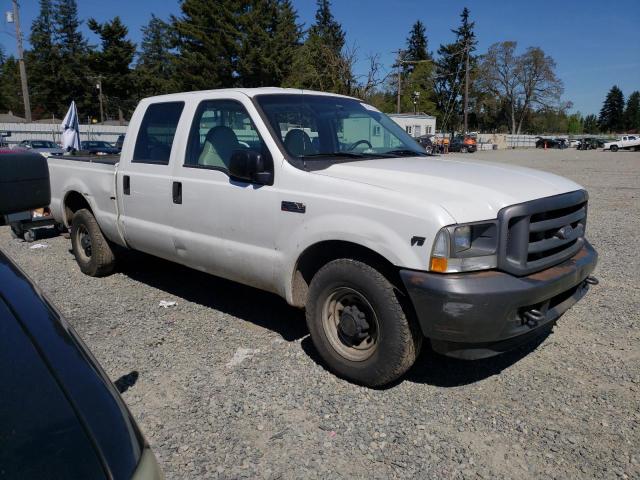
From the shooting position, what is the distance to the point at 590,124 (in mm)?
130125

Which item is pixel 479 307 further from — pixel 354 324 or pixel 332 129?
pixel 332 129

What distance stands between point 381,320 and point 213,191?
177 cm

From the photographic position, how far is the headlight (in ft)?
9.48

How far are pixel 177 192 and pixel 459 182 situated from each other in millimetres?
2422

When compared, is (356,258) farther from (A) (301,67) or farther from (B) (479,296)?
(A) (301,67)

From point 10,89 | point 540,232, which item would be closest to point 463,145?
point 540,232

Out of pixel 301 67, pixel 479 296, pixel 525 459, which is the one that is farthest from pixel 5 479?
pixel 301 67

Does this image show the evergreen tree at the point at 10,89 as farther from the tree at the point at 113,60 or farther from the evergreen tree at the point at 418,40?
the evergreen tree at the point at 418,40

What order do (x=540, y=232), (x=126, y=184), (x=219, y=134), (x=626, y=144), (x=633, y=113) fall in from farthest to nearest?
(x=633, y=113)
(x=626, y=144)
(x=126, y=184)
(x=219, y=134)
(x=540, y=232)

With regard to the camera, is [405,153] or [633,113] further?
[633,113]

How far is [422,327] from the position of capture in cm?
300

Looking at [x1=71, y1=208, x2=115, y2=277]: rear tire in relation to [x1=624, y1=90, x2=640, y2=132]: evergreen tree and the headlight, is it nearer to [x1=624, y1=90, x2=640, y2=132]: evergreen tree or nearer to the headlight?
the headlight

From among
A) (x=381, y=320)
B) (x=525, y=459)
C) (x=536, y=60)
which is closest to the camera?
(x=525, y=459)

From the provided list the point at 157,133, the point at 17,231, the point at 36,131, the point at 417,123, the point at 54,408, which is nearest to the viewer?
the point at 54,408
